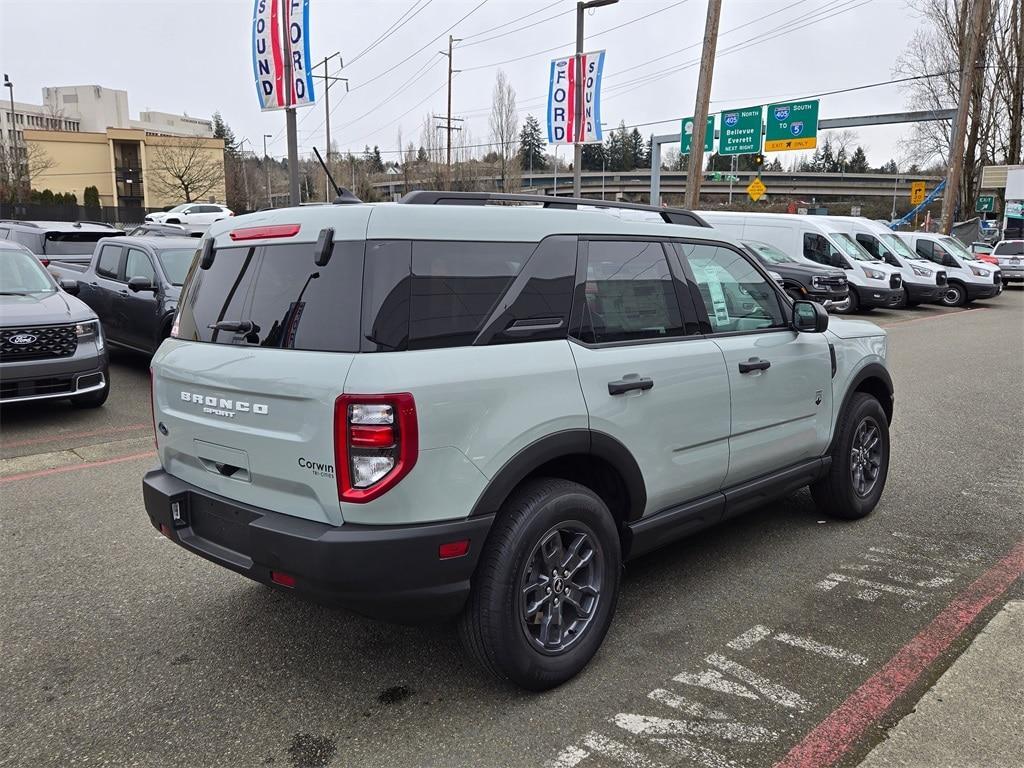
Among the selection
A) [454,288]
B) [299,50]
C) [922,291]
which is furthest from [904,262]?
[454,288]

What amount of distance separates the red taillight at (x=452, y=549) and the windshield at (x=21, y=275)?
724 cm

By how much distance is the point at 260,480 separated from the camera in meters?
2.84

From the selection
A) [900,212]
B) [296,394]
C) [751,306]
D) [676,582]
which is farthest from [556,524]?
[900,212]

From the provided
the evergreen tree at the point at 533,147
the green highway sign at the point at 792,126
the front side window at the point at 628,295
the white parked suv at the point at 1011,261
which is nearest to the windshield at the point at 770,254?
A: the green highway sign at the point at 792,126

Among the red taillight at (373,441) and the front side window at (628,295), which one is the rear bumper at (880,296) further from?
the red taillight at (373,441)

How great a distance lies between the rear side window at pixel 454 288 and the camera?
2.74m

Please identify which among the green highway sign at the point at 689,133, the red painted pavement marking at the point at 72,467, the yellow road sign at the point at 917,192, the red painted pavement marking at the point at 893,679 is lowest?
the red painted pavement marking at the point at 893,679

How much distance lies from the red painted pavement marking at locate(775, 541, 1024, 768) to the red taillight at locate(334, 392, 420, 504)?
63.4 inches

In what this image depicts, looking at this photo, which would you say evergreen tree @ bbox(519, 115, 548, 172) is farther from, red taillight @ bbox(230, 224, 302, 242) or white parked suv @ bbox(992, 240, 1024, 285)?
red taillight @ bbox(230, 224, 302, 242)

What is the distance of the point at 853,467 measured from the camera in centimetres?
493

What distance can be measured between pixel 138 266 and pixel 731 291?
8.41 m

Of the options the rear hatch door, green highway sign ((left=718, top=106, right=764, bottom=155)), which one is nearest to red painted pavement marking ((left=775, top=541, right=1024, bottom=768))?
the rear hatch door

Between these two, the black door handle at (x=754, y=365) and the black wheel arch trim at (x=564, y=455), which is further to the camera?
the black door handle at (x=754, y=365)

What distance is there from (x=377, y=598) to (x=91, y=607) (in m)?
1.98
